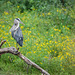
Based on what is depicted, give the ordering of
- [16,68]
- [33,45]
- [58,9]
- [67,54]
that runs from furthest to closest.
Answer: [58,9], [33,45], [67,54], [16,68]

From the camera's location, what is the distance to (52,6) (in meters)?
9.97

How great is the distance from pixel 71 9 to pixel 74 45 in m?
→ 3.06

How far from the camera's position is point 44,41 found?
7.82 m

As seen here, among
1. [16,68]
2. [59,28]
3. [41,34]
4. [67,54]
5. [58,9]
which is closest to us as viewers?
[16,68]

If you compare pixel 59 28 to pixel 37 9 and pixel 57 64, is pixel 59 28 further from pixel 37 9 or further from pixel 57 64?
pixel 57 64

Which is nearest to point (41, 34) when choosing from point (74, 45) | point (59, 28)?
point (59, 28)

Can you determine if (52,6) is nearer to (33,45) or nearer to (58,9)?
(58,9)

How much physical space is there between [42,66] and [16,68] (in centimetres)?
90

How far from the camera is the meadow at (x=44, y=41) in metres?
6.05

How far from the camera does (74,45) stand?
743 centimetres

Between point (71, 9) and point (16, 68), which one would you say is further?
point (71, 9)

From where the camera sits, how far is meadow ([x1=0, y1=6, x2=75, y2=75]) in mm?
6055

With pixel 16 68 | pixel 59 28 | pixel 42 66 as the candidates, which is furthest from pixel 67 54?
pixel 59 28

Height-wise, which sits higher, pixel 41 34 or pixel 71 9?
pixel 71 9
